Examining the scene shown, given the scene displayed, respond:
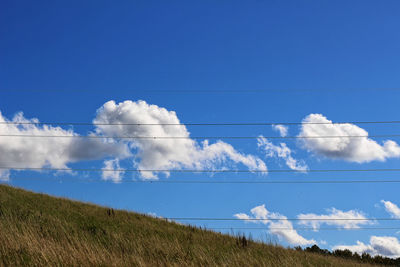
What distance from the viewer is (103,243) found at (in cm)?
1436

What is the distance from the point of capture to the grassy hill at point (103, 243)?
8.92 m

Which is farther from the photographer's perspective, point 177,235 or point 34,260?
point 177,235

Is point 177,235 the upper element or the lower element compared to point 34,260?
upper

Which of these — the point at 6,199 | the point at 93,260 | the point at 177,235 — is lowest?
the point at 93,260

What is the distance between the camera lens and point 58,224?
51.6 ft

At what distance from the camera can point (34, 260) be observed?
8391 millimetres

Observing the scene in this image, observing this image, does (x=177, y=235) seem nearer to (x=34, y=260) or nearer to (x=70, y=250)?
(x=70, y=250)

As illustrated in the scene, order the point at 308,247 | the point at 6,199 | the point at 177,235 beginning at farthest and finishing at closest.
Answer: the point at 308,247
the point at 6,199
the point at 177,235

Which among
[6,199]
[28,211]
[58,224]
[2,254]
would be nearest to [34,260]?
[2,254]

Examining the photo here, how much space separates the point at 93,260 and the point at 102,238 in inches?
260

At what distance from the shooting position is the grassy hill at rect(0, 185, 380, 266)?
351 inches

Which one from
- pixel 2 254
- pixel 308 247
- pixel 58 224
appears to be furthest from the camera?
pixel 308 247

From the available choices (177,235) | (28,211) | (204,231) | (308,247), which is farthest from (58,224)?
(308,247)

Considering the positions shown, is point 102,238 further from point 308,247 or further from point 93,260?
point 308,247
